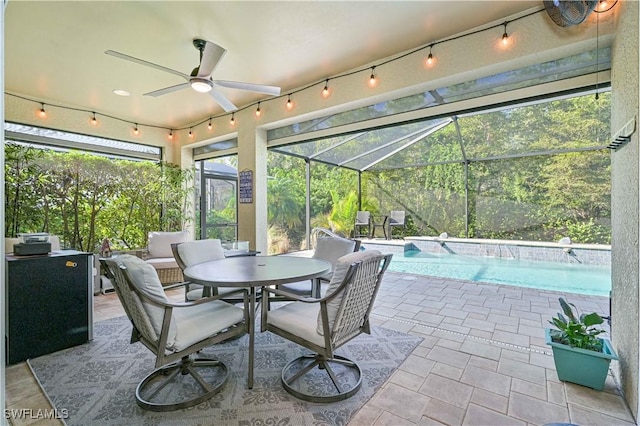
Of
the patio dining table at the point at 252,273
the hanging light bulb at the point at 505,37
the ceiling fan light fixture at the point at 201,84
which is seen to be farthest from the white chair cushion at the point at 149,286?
the hanging light bulb at the point at 505,37

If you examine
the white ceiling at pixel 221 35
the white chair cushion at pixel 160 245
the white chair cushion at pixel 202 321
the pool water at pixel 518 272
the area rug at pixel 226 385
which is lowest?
the area rug at pixel 226 385

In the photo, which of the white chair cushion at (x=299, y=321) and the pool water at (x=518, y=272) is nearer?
the white chair cushion at (x=299, y=321)

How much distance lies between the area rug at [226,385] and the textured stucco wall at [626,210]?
1.38 meters

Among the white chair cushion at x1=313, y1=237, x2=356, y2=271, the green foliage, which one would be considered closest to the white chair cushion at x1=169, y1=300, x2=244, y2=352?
the white chair cushion at x1=313, y1=237, x2=356, y2=271

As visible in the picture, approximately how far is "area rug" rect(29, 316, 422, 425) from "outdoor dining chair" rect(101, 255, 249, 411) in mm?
97

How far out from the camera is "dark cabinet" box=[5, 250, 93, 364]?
2359 millimetres

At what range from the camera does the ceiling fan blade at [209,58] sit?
2.74 meters

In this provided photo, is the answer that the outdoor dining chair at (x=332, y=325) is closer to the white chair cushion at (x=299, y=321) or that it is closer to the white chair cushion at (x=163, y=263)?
the white chair cushion at (x=299, y=321)

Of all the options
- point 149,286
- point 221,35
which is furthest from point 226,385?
point 221,35

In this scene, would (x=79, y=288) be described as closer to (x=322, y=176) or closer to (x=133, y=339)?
(x=133, y=339)

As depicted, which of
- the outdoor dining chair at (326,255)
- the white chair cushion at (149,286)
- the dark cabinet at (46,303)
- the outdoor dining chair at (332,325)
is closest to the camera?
the white chair cushion at (149,286)

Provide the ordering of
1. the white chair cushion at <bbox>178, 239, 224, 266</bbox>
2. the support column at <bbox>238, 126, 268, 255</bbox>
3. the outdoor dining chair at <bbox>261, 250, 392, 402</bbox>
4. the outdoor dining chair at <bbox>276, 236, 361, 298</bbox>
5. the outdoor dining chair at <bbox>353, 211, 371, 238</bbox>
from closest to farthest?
1. the outdoor dining chair at <bbox>261, 250, 392, 402</bbox>
2. the outdoor dining chair at <bbox>276, 236, 361, 298</bbox>
3. the white chair cushion at <bbox>178, 239, 224, 266</bbox>
4. the support column at <bbox>238, 126, 268, 255</bbox>
5. the outdoor dining chair at <bbox>353, 211, 371, 238</bbox>

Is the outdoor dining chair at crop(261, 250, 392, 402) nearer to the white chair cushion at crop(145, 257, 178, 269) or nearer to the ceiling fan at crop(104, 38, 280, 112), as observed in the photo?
the ceiling fan at crop(104, 38, 280, 112)

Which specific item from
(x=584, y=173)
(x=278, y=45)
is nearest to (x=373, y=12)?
(x=278, y=45)
